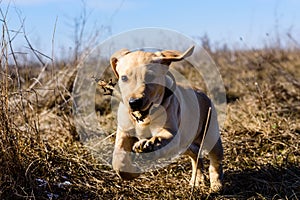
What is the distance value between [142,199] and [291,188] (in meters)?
1.26

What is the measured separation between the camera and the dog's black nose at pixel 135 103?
10.6 ft

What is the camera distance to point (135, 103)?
3.23m

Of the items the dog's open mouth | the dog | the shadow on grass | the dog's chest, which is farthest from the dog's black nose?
the shadow on grass

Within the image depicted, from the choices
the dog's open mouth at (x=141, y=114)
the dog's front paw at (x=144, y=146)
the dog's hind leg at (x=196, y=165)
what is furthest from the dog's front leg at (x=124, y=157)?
the dog's hind leg at (x=196, y=165)

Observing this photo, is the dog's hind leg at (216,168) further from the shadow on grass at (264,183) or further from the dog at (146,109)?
the dog at (146,109)

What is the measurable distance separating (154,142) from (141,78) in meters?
0.46

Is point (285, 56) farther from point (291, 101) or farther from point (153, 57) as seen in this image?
point (153, 57)

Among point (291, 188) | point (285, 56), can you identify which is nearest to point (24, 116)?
point (291, 188)

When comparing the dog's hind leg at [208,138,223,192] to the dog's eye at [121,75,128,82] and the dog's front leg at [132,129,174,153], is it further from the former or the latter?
the dog's eye at [121,75,128,82]

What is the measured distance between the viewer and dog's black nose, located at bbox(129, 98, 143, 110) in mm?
3228

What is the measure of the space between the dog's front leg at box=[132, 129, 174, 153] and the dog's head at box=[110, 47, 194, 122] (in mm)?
182

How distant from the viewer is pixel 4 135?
366 cm

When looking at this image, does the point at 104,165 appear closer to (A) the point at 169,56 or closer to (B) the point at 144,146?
(A) the point at 169,56

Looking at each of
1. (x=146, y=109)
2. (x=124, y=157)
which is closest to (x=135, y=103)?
(x=146, y=109)
